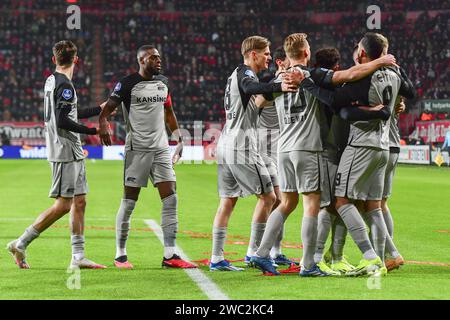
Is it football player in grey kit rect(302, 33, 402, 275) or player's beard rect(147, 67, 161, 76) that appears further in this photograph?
player's beard rect(147, 67, 161, 76)

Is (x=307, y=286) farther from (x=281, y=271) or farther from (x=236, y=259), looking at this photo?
(x=236, y=259)

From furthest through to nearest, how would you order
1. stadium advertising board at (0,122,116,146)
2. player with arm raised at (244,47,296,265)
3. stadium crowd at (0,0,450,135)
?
stadium crowd at (0,0,450,135) → stadium advertising board at (0,122,116,146) → player with arm raised at (244,47,296,265)

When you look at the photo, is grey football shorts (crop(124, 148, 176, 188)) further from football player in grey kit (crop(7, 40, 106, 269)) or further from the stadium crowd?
the stadium crowd

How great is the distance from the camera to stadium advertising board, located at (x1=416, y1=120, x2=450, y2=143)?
117 ft

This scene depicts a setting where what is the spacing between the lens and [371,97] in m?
7.71

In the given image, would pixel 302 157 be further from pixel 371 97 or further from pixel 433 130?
pixel 433 130

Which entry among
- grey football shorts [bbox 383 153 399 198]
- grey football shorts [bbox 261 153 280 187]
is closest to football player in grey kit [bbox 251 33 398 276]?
grey football shorts [bbox 261 153 280 187]

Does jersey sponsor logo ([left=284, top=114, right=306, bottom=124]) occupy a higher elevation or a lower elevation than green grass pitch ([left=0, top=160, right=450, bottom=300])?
higher

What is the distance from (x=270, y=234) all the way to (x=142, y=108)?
202cm

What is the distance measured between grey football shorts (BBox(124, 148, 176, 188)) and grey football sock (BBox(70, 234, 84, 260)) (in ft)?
2.48

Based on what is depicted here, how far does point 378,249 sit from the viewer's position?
8.01 meters

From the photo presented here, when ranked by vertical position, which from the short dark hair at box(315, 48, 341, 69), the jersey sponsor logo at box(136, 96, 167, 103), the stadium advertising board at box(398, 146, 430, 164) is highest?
the short dark hair at box(315, 48, 341, 69)

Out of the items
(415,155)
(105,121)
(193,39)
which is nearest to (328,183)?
(105,121)

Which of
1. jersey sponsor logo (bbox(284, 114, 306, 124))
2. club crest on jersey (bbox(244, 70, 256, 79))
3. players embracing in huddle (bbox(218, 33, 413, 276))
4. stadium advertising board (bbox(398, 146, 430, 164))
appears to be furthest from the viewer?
stadium advertising board (bbox(398, 146, 430, 164))
